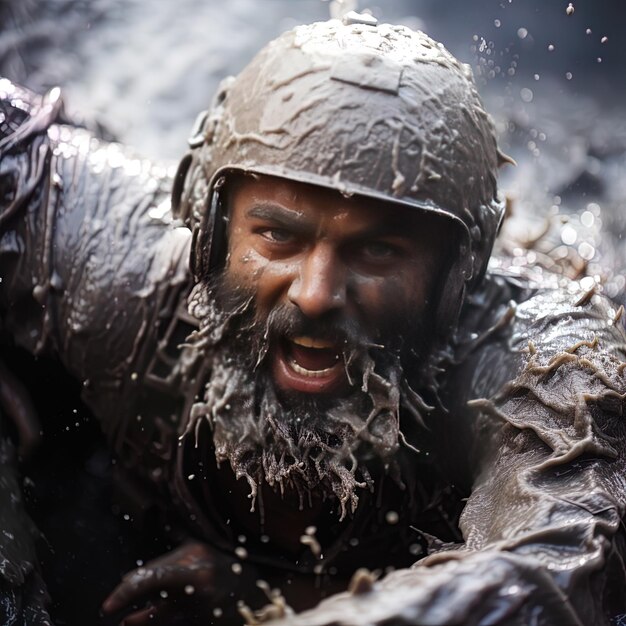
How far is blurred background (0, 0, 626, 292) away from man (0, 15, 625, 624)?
153cm

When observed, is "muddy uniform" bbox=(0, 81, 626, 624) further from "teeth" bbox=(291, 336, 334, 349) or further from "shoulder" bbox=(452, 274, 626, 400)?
"teeth" bbox=(291, 336, 334, 349)

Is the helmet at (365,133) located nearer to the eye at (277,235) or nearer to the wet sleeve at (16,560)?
the eye at (277,235)

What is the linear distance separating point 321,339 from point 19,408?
4.21 ft

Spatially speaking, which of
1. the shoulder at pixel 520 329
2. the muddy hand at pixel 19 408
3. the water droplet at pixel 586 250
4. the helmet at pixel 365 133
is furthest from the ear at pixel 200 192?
the water droplet at pixel 586 250

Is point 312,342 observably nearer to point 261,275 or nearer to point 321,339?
point 321,339

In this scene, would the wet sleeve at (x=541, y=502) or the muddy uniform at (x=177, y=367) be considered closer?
the wet sleeve at (x=541, y=502)

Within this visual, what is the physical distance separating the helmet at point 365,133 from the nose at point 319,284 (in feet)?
0.58

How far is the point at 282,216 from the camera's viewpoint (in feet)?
7.34

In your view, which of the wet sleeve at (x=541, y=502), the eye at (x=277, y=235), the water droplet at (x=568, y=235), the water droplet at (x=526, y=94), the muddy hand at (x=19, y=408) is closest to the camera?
the wet sleeve at (x=541, y=502)

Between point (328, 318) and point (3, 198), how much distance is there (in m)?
1.24

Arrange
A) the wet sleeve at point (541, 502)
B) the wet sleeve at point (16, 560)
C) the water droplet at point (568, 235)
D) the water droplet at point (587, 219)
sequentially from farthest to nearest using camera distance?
the water droplet at point (587, 219), the water droplet at point (568, 235), the wet sleeve at point (16, 560), the wet sleeve at point (541, 502)

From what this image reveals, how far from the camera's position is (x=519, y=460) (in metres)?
2.24

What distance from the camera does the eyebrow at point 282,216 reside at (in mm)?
2223

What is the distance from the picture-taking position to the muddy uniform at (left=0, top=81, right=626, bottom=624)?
7.39 feet
